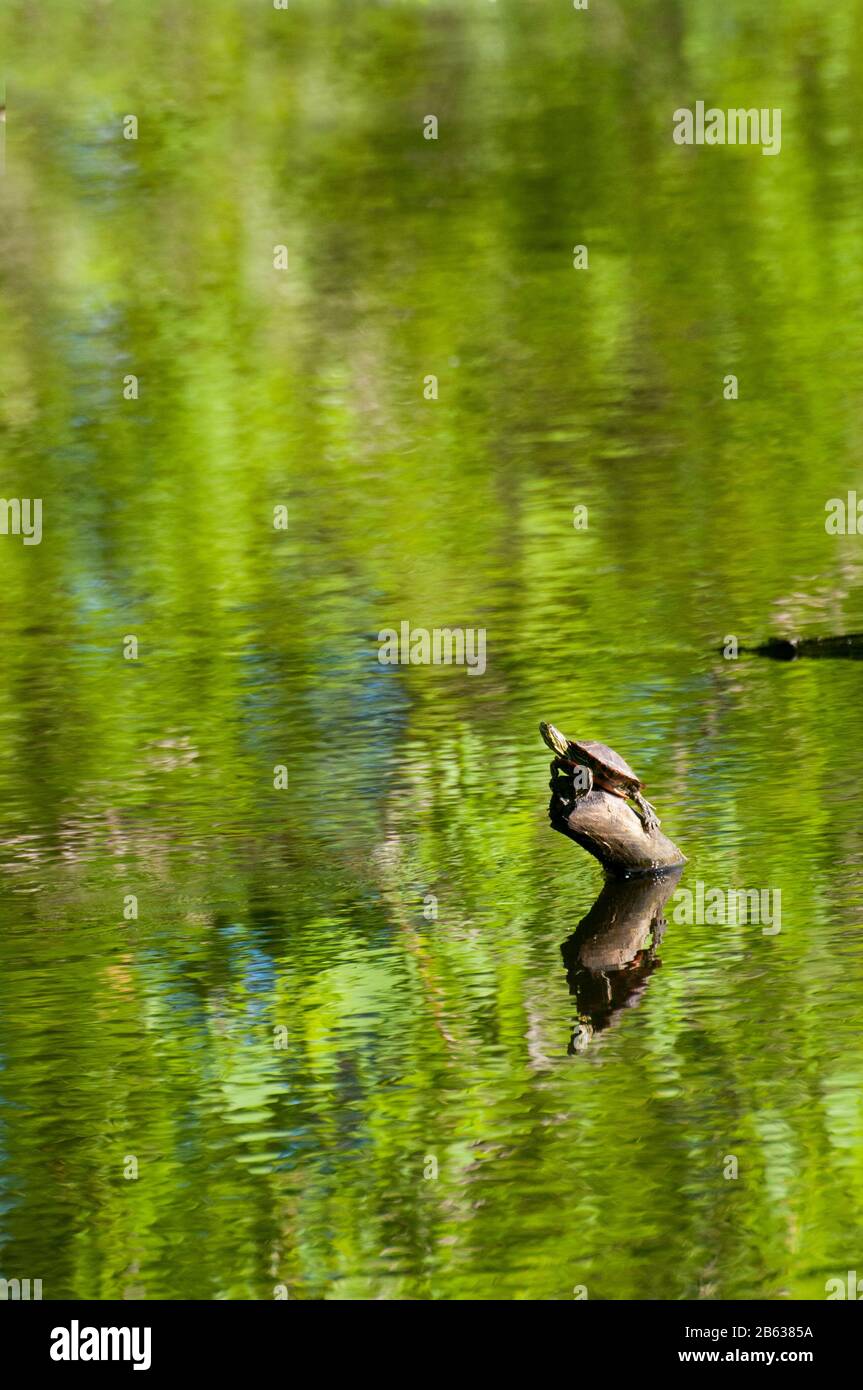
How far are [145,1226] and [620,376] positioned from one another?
9.78 meters

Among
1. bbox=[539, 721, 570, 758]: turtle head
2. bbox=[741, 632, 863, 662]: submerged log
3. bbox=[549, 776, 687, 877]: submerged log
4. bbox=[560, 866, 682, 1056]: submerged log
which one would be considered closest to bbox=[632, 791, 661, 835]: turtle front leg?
bbox=[549, 776, 687, 877]: submerged log

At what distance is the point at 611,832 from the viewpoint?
24.6ft

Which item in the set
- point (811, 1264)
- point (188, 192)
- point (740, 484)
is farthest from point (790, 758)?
point (188, 192)

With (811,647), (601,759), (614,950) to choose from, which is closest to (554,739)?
(601,759)

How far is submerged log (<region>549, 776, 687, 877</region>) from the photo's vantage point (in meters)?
7.38

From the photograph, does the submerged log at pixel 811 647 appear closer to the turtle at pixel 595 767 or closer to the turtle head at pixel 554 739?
the turtle at pixel 595 767

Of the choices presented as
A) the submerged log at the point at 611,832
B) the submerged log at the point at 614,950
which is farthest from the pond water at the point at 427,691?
the submerged log at the point at 611,832

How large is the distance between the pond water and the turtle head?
48cm

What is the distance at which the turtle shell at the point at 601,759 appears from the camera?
7.37 metres

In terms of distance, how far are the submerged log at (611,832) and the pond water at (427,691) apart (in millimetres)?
134

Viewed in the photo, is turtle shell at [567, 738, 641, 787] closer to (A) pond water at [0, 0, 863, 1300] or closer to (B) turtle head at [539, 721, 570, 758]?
(B) turtle head at [539, 721, 570, 758]

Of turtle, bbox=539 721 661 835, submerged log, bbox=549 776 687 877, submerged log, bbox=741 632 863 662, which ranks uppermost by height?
submerged log, bbox=741 632 863 662

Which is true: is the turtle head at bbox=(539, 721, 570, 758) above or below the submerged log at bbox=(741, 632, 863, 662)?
below

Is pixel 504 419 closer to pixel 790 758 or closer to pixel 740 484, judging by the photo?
pixel 740 484
